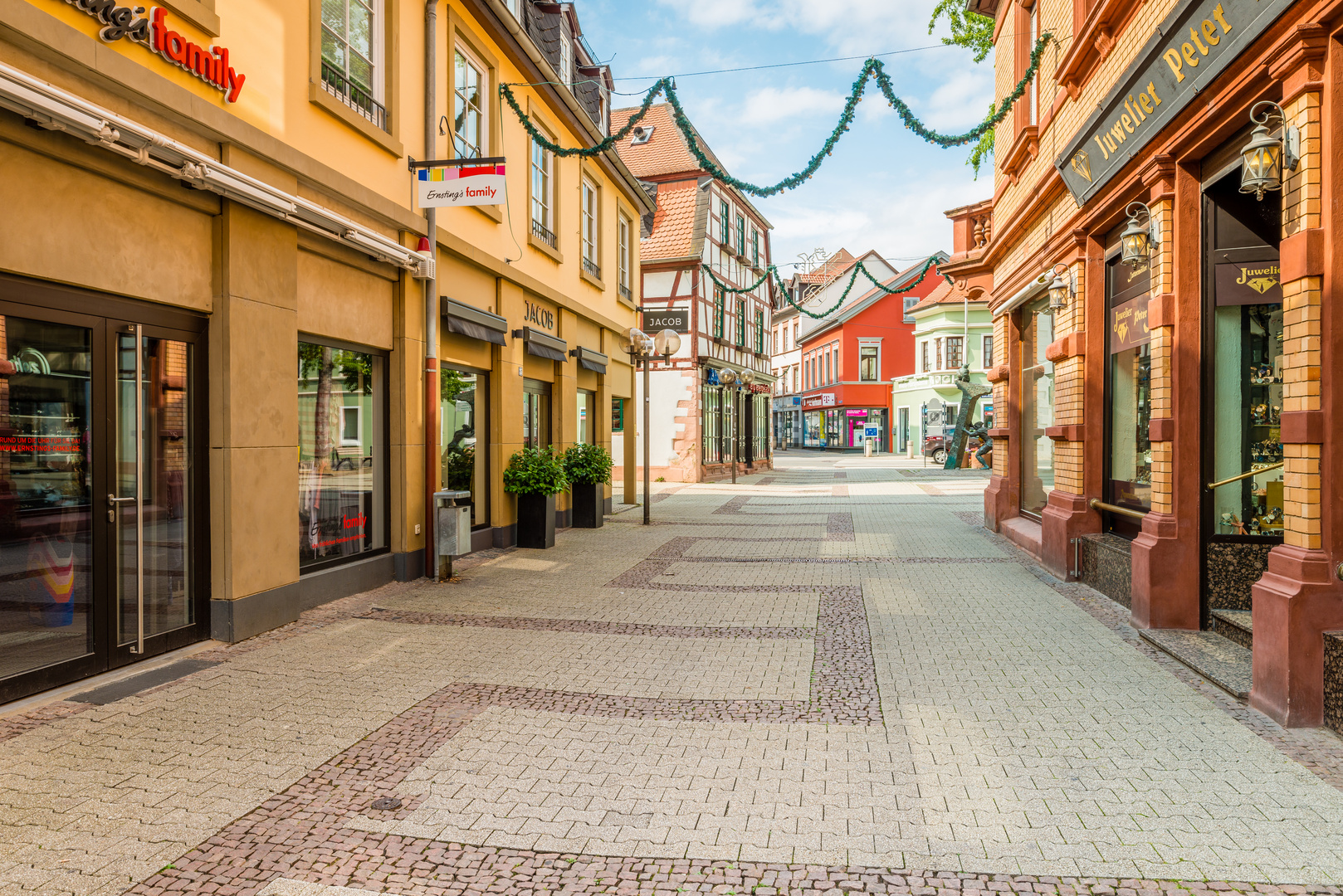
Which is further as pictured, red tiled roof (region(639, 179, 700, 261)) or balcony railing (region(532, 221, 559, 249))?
red tiled roof (region(639, 179, 700, 261))

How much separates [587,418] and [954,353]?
97.4 feet

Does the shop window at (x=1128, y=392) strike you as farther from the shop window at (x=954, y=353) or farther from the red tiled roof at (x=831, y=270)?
the red tiled roof at (x=831, y=270)

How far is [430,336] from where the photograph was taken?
8.93 m

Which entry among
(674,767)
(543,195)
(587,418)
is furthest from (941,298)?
(674,767)

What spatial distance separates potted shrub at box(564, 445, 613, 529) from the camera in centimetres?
1348

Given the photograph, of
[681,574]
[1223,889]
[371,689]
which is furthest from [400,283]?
[1223,889]

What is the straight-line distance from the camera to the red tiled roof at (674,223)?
26172mm

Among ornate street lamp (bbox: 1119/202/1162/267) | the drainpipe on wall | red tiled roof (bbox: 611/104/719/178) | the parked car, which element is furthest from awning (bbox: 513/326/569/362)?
the parked car

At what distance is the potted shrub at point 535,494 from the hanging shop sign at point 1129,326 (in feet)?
21.6

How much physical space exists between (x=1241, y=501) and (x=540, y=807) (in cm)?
535

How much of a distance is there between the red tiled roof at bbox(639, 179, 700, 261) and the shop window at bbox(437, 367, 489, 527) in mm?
15820

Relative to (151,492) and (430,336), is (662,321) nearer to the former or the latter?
(430,336)

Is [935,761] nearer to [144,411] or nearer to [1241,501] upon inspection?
[1241,501]

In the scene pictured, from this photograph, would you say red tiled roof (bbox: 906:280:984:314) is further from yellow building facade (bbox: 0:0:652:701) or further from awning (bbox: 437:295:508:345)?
yellow building facade (bbox: 0:0:652:701)
